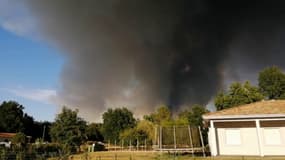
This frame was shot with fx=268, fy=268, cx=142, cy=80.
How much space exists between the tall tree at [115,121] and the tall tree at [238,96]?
98.4 ft

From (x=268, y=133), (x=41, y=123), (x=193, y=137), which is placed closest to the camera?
(x=268, y=133)

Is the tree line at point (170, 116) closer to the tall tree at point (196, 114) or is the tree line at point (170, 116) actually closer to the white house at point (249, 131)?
the tall tree at point (196, 114)

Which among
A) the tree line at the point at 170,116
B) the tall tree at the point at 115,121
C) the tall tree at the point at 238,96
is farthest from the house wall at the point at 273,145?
the tall tree at the point at 115,121

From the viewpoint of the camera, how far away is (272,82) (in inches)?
1917

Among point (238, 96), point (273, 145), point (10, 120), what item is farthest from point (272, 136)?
point (10, 120)

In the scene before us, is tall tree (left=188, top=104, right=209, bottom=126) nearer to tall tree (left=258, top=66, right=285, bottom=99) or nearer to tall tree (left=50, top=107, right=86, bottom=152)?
tall tree (left=258, top=66, right=285, bottom=99)

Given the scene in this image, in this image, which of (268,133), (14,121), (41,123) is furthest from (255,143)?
(41,123)

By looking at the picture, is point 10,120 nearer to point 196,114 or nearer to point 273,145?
point 196,114

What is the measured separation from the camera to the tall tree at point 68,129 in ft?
147

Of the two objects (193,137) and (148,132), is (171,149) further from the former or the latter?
(148,132)

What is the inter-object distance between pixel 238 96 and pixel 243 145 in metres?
24.5

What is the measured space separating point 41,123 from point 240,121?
72.9 m

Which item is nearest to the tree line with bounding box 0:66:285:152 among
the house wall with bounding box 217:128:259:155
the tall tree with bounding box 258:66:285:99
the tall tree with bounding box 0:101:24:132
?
the tall tree with bounding box 258:66:285:99

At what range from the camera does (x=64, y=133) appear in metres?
45.2
